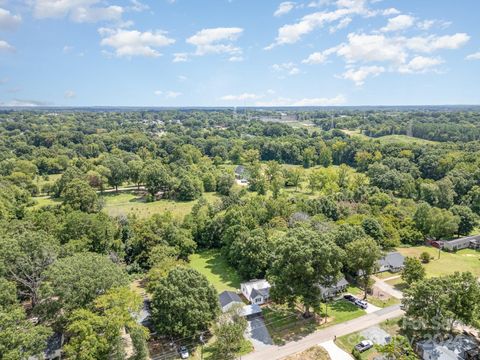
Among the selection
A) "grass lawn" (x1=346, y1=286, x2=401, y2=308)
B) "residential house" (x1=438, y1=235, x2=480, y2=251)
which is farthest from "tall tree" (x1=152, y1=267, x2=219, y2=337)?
"residential house" (x1=438, y1=235, x2=480, y2=251)

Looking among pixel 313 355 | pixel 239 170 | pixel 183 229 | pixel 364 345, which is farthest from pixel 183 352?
pixel 239 170

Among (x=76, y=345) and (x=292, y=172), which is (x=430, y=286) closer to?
(x=76, y=345)

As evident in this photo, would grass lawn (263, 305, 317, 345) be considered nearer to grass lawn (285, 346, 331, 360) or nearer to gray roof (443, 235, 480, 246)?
grass lawn (285, 346, 331, 360)

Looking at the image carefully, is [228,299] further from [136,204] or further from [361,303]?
[136,204]

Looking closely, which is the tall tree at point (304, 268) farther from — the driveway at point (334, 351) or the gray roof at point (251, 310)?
the driveway at point (334, 351)

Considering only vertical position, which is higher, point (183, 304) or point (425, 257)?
point (183, 304)

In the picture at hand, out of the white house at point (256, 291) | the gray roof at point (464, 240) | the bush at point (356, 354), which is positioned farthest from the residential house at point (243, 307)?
the gray roof at point (464, 240)
